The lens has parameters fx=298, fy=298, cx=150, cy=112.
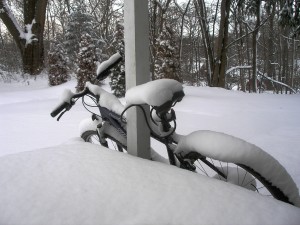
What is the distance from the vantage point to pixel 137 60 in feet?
5.42

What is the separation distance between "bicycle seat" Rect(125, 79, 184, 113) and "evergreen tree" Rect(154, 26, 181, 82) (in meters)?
8.72

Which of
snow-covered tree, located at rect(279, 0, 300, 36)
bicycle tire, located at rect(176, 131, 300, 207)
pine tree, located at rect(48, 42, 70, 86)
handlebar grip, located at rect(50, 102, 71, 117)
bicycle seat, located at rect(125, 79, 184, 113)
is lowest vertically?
bicycle tire, located at rect(176, 131, 300, 207)

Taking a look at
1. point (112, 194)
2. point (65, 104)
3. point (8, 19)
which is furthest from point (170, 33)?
point (112, 194)

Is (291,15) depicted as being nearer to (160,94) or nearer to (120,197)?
(160,94)

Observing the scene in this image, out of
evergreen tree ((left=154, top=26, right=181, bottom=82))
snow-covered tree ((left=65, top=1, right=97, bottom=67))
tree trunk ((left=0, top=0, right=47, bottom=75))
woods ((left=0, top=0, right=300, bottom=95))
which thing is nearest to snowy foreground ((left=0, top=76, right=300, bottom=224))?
woods ((left=0, top=0, right=300, bottom=95))

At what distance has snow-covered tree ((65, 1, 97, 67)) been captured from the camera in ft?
55.5

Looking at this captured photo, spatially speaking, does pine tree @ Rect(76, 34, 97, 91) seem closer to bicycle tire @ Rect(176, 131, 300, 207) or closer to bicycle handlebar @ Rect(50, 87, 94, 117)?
bicycle handlebar @ Rect(50, 87, 94, 117)

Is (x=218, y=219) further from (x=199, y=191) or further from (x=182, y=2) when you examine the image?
(x=182, y=2)

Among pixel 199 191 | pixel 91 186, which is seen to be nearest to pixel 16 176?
pixel 91 186

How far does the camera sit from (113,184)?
3.43 feet

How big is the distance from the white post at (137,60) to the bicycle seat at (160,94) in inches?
8.5

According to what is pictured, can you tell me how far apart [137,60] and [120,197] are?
2.92 feet

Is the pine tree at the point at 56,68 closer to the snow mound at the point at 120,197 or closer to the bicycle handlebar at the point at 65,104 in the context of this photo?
the bicycle handlebar at the point at 65,104

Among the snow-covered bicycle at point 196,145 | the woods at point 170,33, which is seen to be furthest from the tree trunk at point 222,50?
the snow-covered bicycle at point 196,145
